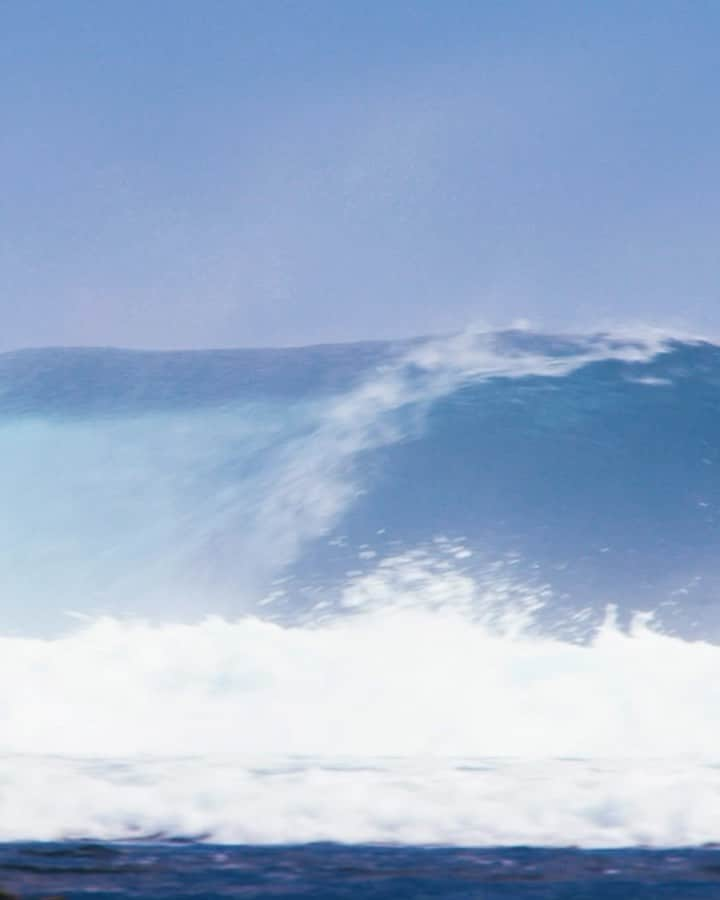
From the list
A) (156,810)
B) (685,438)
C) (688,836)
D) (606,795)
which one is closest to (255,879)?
(156,810)

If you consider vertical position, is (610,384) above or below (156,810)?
above

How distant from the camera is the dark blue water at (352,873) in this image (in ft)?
20.5

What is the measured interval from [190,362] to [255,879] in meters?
20.3

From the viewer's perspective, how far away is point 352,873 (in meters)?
6.84

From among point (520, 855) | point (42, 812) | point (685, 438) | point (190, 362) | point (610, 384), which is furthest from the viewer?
point (190, 362)

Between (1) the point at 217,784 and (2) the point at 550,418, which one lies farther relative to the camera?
(2) the point at 550,418

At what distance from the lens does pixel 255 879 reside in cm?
661

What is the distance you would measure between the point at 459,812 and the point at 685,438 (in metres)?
12.9

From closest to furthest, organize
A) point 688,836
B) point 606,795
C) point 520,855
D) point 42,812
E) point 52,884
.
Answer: point 52,884 < point 520,855 < point 688,836 < point 42,812 < point 606,795

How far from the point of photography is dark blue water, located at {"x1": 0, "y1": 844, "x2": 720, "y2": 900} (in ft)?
20.5

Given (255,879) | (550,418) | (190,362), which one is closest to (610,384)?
(550,418)

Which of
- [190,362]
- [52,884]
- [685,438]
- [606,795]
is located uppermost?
[190,362]

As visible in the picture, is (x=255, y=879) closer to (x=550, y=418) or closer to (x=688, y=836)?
(x=688, y=836)

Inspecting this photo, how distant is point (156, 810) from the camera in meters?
8.81
